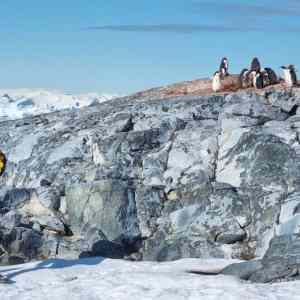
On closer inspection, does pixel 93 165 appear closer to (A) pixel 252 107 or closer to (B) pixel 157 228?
(B) pixel 157 228

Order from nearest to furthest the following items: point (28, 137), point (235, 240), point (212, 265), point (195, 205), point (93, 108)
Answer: point (212, 265), point (235, 240), point (195, 205), point (28, 137), point (93, 108)

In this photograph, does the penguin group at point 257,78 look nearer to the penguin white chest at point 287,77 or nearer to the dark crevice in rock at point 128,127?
the penguin white chest at point 287,77

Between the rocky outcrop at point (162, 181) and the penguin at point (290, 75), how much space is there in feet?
5.95

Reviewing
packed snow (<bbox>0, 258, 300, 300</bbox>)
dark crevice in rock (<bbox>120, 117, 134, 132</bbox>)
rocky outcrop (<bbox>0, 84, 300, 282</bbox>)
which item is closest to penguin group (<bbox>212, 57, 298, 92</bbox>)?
rocky outcrop (<bbox>0, 84, 300, 282</bbox>)

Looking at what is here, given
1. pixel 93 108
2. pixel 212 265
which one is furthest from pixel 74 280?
pixel 93 108

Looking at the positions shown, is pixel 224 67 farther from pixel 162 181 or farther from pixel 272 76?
pixel 162 181

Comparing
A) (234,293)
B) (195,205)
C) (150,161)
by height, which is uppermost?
(150,161)

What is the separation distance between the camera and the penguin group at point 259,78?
83.8 ft

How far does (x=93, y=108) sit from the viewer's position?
2736 cm

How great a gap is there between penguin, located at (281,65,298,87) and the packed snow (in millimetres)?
12121

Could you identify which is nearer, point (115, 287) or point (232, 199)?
point (115, 287)

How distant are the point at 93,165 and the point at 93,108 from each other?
227 inches

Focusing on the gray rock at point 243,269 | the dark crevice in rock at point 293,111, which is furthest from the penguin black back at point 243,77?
the gray rock at point 243,269

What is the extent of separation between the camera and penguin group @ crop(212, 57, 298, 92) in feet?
83.8
